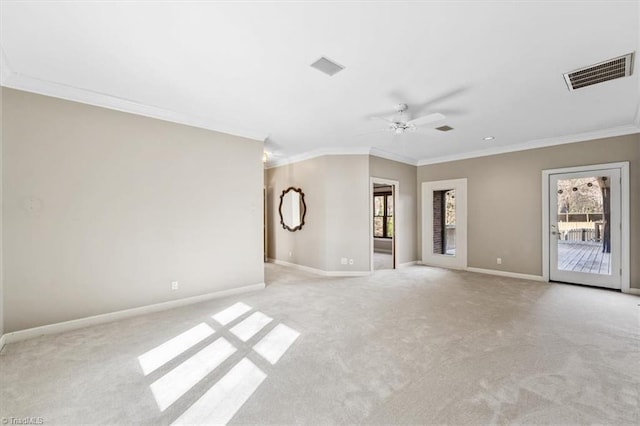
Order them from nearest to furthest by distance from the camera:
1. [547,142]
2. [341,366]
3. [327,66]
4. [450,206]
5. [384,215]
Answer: [341,366]
[327,66]
[547,142]
[450,206]
[384,215]

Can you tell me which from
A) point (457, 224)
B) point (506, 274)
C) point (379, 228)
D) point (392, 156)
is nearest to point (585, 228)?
point (506, 274)

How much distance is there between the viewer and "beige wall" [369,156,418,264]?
6.13 m

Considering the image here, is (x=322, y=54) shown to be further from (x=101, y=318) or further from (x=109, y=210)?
(x=101, y=318)

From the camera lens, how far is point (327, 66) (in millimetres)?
2605

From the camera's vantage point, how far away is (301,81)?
9.50 feet

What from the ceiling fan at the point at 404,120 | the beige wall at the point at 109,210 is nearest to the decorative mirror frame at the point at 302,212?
the beige wall at the point at 109,210

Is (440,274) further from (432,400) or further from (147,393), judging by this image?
(147,393)

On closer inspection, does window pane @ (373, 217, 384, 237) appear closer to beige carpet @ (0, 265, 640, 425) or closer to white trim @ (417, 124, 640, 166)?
white trim @ (417, 124, 640, 166)

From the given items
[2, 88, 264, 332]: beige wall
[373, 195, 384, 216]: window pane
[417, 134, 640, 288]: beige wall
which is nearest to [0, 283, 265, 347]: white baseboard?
[2, 88, 264, 332]: beige wall

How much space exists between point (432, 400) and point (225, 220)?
3494 millimetres

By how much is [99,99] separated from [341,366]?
3936 mm

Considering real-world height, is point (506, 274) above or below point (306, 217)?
below

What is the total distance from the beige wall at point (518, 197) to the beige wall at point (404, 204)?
91 cm

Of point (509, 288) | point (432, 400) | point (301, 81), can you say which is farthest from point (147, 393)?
point (509, 288)
